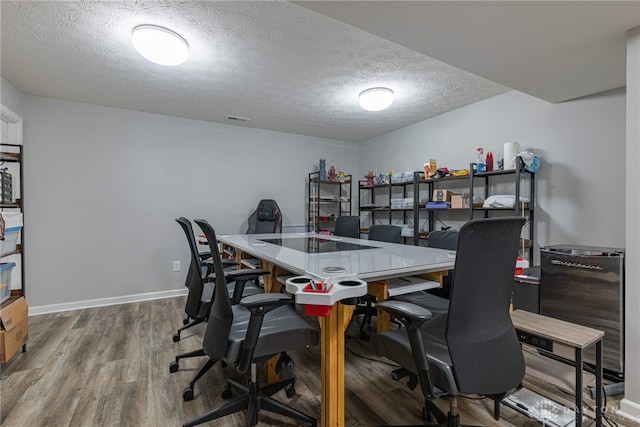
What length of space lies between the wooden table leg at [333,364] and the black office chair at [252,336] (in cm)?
15

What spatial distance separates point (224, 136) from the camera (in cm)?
439

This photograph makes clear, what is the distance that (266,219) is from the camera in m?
4.39

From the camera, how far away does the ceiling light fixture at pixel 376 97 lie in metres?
3.01

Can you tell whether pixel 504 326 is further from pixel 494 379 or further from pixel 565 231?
pixel 565 231

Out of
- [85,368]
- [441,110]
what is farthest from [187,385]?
[441,110]

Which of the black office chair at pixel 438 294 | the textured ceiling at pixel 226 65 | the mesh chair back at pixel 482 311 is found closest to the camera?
the mesh chair back at pixel 482 311

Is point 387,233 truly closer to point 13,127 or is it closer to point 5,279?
point 5,279

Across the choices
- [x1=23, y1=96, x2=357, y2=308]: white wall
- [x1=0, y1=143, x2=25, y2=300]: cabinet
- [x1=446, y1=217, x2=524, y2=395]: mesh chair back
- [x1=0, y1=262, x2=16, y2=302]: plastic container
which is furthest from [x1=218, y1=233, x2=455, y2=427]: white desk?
[x1=23, y1=96, x2=357, y2=308]: white wall

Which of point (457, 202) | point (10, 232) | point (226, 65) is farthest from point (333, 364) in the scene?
point (10, 232)

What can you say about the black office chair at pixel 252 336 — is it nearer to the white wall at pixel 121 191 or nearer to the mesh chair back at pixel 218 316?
the mesh chair back at pixel 218 316

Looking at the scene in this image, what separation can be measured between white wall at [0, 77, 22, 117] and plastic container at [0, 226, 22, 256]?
52.3 inches

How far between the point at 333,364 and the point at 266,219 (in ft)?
10.6

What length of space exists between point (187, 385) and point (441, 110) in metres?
3.90

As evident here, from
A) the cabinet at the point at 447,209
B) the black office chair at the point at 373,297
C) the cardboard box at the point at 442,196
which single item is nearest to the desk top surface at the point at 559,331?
the black office chair at the point at 373,297
